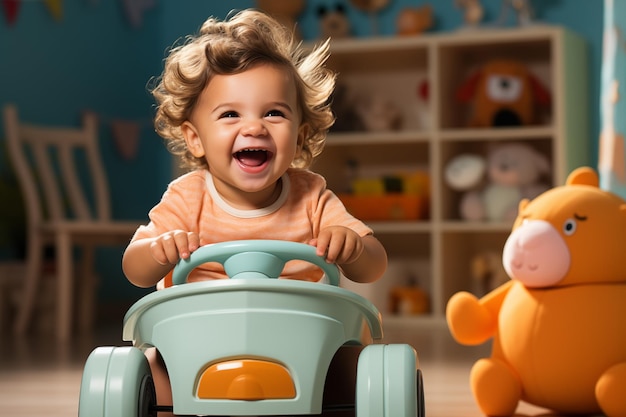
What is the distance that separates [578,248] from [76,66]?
3035 millimetres

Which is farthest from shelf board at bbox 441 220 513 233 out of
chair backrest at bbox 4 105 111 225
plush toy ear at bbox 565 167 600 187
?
plush toy ear at bbox 565 167 600 187

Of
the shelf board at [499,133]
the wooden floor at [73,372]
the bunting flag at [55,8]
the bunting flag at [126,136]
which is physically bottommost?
the wooden floor at [73,372]

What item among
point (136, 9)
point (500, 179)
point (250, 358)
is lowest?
point (250, 358)

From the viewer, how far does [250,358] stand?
1.10m

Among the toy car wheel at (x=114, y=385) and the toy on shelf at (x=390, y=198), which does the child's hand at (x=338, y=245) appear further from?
the toy on shelf at (x=390, y=198)

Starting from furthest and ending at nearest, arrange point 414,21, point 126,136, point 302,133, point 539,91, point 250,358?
point 126,136 → point 414,21 → point 539,91 → point 302,133 → point 250,358

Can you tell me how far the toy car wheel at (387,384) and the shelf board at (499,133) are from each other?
106 inches

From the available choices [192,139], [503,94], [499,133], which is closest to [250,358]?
[192,139]

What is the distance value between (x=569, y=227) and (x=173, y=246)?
0.72 metres

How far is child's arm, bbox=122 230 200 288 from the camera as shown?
47.4 inches

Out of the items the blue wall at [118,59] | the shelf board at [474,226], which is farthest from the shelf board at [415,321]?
the blue wall at [118,59]

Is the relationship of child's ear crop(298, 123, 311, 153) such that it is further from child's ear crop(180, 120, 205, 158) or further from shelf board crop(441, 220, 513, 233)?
shelf board crop(441, 220, 513, 233)

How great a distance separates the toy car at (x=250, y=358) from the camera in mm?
1094

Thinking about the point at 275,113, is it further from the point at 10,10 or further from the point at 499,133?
the point at 10,10
